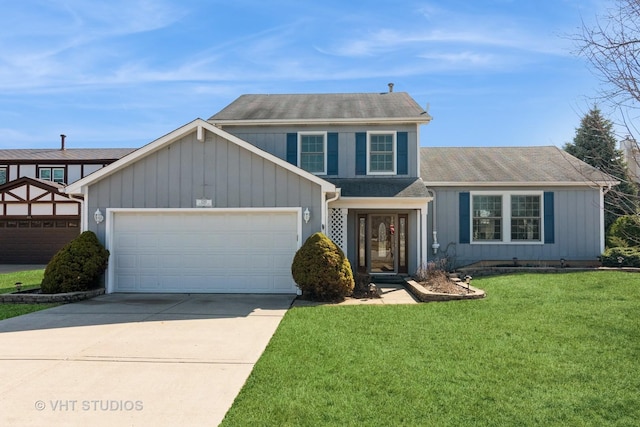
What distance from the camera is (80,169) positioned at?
74.4 feet

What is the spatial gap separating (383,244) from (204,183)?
5.82m

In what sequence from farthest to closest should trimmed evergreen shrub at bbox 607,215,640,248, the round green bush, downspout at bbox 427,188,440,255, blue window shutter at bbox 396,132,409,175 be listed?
trimmed evergreen shrub at bbox 607,215,640,248, downspout at bbox 427,188,440,255, blue window shutter at bbox 396,132,409,175, the round green bush

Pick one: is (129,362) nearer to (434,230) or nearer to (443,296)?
(443,296)

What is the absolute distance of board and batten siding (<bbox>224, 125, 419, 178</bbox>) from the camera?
13078 millimetres

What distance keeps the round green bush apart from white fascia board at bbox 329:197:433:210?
246cm

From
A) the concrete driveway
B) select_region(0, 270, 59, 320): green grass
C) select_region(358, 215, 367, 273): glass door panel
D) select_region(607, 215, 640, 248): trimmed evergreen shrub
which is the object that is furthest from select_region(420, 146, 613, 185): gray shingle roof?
select_region(0, 270, 59, 320): green grass

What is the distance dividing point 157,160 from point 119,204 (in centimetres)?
151

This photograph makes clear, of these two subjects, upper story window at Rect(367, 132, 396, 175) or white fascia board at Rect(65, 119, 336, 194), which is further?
upper story window at Rect(367, 132, 396, 175)

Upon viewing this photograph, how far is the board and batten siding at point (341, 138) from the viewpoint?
13.1 m

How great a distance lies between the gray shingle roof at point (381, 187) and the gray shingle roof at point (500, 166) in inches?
65.8

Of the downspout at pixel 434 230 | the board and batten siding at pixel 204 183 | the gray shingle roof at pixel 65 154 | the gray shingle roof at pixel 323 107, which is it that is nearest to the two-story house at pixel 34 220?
the gray shingle roof at pixel 65 154

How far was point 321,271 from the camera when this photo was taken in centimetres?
934

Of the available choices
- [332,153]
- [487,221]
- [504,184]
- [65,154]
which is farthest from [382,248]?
[65,154]

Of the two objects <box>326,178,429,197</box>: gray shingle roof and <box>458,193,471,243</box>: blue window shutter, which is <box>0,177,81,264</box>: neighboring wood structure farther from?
<box>458,193,471,243</box>: blue window shutter
